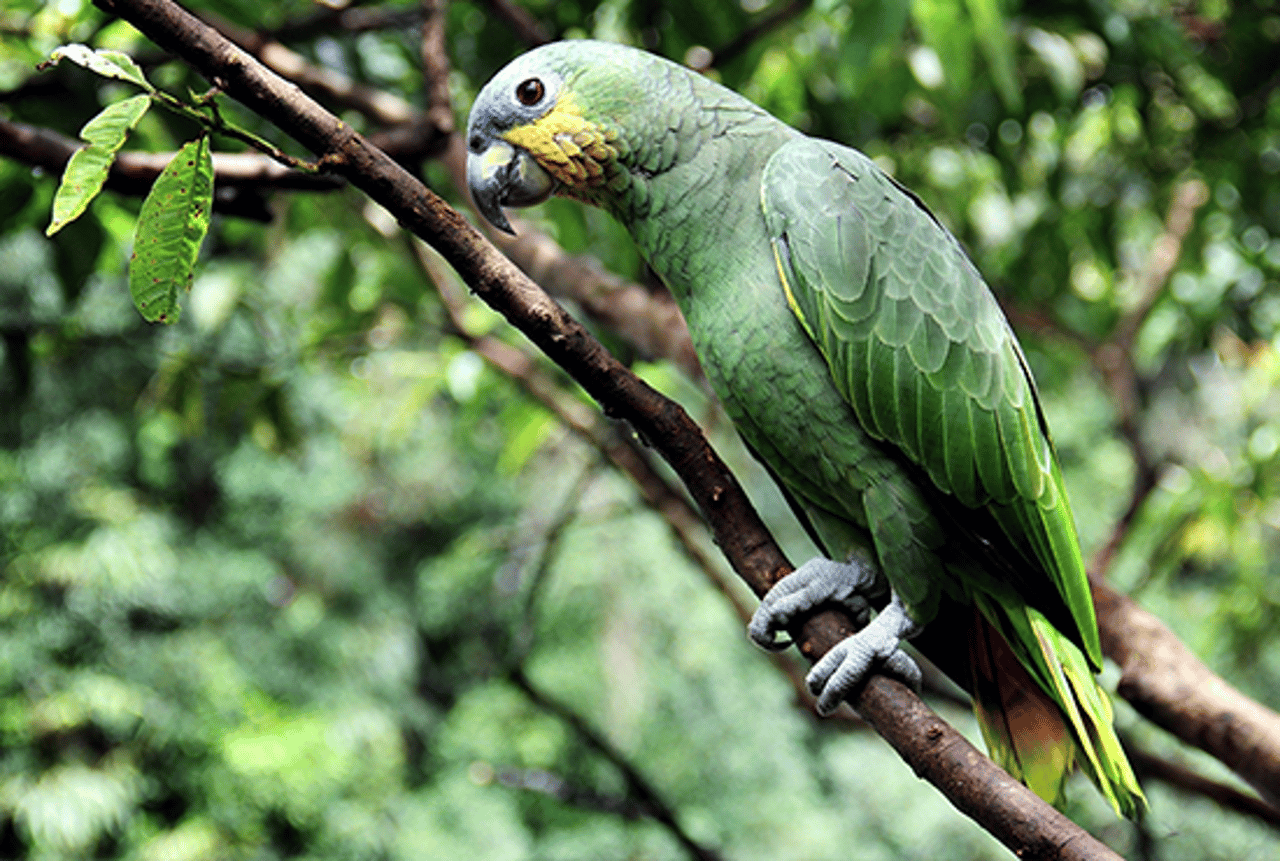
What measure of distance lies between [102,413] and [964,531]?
4.88 m

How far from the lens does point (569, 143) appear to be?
3.02ft

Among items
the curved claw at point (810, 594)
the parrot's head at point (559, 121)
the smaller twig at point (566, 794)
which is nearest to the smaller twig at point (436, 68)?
the parrot's head at point (559, 121)

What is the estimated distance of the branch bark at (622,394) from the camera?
24.0 inches

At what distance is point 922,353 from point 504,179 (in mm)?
434

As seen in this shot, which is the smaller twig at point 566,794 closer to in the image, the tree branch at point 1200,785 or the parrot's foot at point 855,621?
the parrot's foot at point 855,621


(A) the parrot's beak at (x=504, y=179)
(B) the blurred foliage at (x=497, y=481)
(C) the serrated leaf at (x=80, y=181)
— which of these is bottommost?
(B) the blurred foliage at (x=497, y=481)

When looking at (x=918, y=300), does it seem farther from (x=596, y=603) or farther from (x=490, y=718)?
(x=490, y=718)

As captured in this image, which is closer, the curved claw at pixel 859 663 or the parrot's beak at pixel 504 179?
the curved claw at pixel 859 663

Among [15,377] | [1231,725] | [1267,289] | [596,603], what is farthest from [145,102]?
[596,603]

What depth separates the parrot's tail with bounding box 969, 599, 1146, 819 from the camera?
88 centimetres

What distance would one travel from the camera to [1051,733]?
965 millimetres

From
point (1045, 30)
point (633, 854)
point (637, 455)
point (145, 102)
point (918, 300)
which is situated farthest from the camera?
point (633, 854)

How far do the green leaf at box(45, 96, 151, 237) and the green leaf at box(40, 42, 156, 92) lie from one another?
0.05ft

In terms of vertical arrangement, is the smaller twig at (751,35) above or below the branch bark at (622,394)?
above
